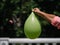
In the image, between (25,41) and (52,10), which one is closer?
(25,41)

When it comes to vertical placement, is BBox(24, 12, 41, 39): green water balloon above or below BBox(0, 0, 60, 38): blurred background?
above

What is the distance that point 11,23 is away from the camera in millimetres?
4367

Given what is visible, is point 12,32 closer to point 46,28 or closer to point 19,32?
point 19,32

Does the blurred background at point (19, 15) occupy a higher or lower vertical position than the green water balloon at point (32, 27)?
lower

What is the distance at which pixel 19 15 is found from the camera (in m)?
4.37

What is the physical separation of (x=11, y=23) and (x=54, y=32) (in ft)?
2.13

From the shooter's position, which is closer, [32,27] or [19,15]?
[32,27]

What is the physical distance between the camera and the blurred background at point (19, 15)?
4281 mm

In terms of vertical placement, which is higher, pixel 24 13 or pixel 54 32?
pixel 24 13

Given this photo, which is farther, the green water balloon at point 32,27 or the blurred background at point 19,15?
the blurred background at point 19,15

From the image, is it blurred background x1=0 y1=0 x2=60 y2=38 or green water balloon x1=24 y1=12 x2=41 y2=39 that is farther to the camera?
blurred background x1=0 y1=0 x2=60 y2=38

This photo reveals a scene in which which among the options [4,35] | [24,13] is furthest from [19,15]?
[4,35]

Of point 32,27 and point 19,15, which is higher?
point 32,27

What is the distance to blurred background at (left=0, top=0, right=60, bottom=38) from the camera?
4281 mm
